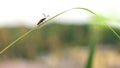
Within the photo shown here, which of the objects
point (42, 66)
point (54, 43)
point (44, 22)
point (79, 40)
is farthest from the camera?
point (79, 40)

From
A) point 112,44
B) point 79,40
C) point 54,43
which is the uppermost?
point 112,44

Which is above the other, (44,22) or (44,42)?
(44,42)

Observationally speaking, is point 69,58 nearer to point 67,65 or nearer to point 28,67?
point 67,65

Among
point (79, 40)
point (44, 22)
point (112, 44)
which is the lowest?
point (44, 22)

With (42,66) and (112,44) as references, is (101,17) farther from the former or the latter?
(112,44)

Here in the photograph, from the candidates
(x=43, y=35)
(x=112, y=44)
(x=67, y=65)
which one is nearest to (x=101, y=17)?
(x=67, y=65)

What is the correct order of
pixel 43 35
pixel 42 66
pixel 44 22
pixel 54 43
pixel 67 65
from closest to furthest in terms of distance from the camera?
pixel 44 22, pixel 54 43, pixel 67 65, pixel 42 66, pixel 43 35

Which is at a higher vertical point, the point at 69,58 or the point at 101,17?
the point at 69,58

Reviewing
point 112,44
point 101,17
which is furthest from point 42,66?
point 101,17

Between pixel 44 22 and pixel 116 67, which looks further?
pixel 116 67
